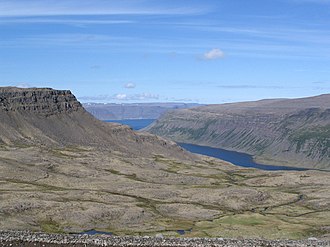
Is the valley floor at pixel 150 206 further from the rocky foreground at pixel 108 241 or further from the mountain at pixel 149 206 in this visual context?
the rocky foreground at pixel 108 241

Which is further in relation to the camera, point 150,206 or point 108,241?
point 150,206

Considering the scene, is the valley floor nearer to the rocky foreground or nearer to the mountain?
the mountain

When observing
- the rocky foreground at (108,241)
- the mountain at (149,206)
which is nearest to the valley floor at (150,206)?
the mountain at (149,206)

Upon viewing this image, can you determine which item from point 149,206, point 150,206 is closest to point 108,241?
point 149,206

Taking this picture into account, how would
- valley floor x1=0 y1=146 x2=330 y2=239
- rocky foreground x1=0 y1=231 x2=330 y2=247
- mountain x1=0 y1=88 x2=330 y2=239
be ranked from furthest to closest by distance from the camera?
1. mountain x1=0 y1=88 x2=330 y2=239
2. valley floor x1=0 y1=146 x2=330 y2=239
3. rocky foreground x1=0 y1=231 x2=330 y2=247

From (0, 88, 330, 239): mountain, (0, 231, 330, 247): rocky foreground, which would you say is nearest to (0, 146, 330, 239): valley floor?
(0, 88, 330, 239): mountain

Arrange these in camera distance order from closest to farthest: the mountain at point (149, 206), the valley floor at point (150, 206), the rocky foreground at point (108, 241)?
the rocky foreground at point (108, 241)
the valley floor at point (150, 206)
the mountain at point (149, 206)

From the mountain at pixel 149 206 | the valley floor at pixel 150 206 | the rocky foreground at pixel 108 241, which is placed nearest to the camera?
the rocky foreground at pixel 108 241

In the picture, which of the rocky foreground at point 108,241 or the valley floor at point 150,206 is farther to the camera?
the valley floor at point 150,206

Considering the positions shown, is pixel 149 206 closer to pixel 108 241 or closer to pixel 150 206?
pixel 150 206

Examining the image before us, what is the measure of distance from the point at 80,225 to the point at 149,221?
1845cm

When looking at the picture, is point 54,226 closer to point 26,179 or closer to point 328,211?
point 26,179

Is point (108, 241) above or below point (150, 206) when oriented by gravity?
above

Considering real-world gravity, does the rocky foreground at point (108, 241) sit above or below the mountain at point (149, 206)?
above
